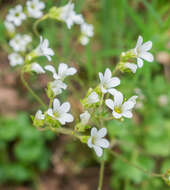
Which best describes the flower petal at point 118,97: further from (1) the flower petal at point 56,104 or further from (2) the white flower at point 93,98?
(1) the flower petal at point 56,104

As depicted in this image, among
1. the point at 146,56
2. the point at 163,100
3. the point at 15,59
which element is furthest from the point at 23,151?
the point at 146,56

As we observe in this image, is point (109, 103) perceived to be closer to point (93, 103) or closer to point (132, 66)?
point (93, 103)

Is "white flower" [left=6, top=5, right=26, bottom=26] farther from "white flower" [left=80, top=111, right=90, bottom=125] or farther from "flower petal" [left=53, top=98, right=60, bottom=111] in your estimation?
"white flower" [left=80, top=111, right=90, bottom=125]

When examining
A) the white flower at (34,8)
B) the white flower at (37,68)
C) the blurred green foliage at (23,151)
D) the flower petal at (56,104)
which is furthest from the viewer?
the blurred green foliage at (23,151)

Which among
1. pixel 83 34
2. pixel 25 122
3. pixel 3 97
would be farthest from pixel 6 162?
pixel 83 34

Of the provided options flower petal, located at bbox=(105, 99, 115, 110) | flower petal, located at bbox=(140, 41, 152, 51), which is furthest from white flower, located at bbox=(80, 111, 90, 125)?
flower petal, located at bbox=(140, 41, 152, 51)

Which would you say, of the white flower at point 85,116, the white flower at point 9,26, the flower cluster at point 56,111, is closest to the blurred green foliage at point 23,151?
the white flower at point 9,26

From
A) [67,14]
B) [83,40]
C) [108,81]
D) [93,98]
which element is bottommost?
[93,98]
